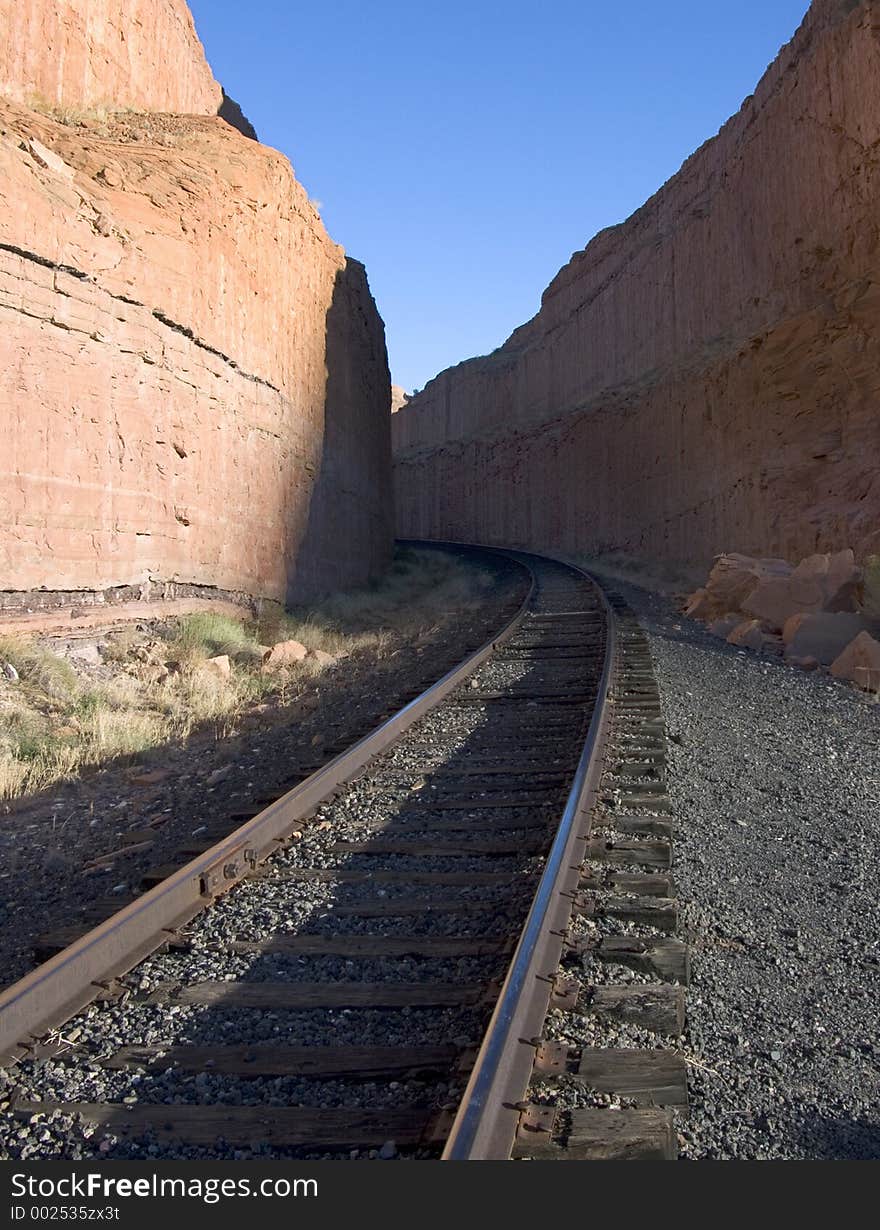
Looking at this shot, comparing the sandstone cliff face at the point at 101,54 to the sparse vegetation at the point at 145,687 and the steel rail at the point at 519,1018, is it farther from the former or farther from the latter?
the steel rail at the point at 519,1018

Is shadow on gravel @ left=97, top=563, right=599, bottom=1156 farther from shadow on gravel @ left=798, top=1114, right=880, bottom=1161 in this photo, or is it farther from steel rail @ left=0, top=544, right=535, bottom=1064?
shadow on gravel @ left=798, top=1114, right=880, bottom=1161

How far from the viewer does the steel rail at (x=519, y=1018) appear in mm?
2363

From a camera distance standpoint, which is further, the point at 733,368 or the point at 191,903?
the point at 733,368

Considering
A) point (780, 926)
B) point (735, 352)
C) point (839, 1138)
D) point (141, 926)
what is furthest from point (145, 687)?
point (735, 352)

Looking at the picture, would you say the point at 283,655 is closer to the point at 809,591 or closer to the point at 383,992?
the point at 809,591

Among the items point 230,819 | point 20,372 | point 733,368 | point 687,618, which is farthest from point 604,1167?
point 733,368

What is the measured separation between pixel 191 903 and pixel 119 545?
818cm

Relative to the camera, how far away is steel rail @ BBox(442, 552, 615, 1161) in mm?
2363

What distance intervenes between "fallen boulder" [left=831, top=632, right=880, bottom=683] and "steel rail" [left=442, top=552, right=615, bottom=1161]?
20.9 feet

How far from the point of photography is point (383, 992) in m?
3.38

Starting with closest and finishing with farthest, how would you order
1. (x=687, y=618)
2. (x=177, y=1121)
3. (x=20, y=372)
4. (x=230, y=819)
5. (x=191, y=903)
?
(x=177, y=1121) → (x=191, y=903) → (x=230, y=819) → (x=20, y=372) → (x=687, y=618)

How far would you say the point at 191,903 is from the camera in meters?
4.14

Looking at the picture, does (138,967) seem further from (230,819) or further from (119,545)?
(119,545)

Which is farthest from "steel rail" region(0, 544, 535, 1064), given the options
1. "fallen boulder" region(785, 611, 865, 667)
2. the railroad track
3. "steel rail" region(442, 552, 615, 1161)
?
"fallen boulder" region(785, 611, 865, 667)
